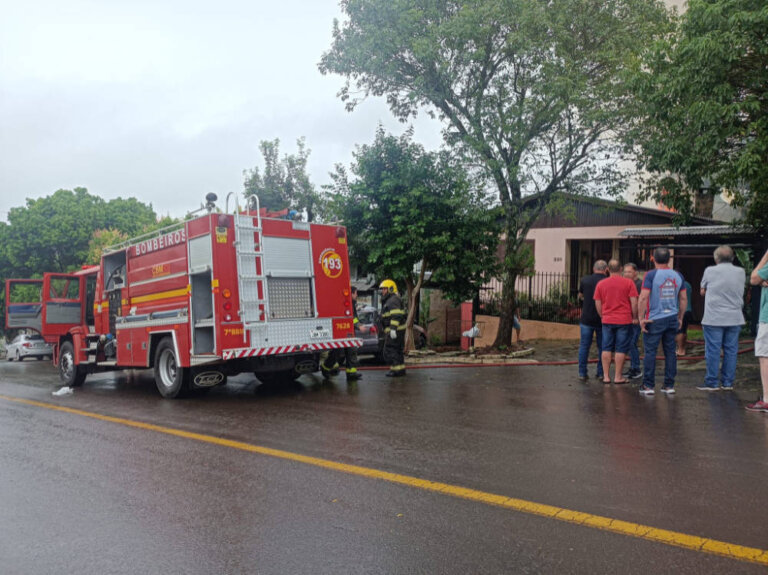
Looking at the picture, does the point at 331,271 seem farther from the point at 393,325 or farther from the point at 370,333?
the point at 370,333

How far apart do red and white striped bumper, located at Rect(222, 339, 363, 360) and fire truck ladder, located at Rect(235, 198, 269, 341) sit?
0.24 meters

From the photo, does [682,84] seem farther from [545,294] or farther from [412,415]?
[545,294]

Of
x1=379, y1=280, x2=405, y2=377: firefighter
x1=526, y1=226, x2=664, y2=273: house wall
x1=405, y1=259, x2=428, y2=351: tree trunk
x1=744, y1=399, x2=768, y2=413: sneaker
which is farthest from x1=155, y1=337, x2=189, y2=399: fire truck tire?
x1=526, y1=226, x2=664, y2=273: house wall

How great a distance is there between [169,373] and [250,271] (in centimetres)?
217

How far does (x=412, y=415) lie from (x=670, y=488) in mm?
3456

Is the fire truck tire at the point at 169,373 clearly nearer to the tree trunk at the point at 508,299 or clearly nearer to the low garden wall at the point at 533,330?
the tree trunk at the point at 508,299

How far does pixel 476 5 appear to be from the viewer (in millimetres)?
13484

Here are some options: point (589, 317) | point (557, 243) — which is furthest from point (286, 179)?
point (589, 317)

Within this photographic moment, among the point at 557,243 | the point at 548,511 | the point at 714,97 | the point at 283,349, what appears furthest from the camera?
the point at 557,243

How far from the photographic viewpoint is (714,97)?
416 inches

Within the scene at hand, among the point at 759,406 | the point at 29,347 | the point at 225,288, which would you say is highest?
the point at 225,288

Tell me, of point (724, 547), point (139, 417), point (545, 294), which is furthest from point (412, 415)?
point (545, 294)

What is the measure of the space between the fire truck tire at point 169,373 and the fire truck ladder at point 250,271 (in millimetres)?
1240

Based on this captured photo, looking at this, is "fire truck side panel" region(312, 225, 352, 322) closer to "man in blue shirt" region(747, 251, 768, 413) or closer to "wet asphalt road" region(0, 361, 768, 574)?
"wet asphalt road" region(0, 361, 768, 574)
